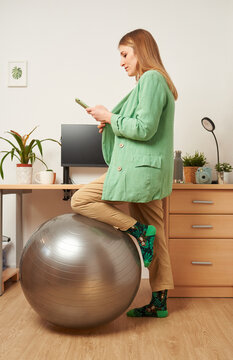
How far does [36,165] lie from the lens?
2832 millimetres

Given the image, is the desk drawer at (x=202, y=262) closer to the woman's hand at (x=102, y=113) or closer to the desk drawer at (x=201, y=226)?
the desk drawer at (x=201, y=226)

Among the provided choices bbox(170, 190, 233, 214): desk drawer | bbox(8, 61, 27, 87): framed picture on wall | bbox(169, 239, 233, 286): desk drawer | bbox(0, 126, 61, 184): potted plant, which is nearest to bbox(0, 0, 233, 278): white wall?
bbox(8, 61, 27, 87): framed picture on wall

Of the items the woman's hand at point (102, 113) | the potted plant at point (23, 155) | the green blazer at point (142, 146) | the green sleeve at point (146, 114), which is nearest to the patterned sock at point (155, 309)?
the green blazer at point (142, 146)

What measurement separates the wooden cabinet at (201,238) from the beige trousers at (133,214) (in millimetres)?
337

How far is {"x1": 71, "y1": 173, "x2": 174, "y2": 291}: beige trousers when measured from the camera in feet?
5.78

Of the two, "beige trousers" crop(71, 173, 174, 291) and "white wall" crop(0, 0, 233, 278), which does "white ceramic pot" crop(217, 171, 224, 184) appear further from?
"beige trousers" crop(71, 173, 174, 291)

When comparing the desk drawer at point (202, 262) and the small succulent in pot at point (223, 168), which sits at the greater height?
the small succulent in pot at point (223, 168)

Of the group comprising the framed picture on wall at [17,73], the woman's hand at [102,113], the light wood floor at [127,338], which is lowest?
the light wood floor at [127,338]

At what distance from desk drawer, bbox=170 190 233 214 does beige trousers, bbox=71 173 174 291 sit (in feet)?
1.16

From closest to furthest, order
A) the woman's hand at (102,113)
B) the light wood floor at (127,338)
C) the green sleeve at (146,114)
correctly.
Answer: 1. the light wood floor at (127,338)
2. the green sleeve at (146,114)
3. the woman's hand at (102,113)

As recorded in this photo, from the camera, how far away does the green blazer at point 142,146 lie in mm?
1701

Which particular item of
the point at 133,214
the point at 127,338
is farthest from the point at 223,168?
the point at 127,338

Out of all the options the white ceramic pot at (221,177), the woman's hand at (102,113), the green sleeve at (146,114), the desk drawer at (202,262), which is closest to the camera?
the green sleeve at (146,114)

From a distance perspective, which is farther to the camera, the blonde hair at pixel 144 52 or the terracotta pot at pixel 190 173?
the terracotta pot at pixel 190 173
